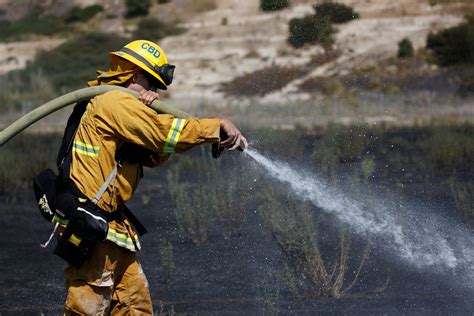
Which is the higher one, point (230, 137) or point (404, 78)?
point (230, 137)

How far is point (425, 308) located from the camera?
23.9 ft

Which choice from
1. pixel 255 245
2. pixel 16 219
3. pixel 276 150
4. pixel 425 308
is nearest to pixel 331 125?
pixel 276 150

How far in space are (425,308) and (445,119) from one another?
12.1 m

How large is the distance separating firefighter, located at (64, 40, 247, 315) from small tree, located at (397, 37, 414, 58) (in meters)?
19.0

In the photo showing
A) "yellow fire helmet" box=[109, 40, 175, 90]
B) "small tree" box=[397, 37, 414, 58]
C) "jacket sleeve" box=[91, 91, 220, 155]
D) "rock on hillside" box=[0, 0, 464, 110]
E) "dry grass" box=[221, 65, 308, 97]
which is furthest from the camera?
"rock on hillside" box=[0, 0, 464, 110]

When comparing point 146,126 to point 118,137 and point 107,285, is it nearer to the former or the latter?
point 118,137

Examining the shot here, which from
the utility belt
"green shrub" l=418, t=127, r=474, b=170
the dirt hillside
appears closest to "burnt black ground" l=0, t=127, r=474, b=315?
the utility belt

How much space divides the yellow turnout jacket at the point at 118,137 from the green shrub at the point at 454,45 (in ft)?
60.5

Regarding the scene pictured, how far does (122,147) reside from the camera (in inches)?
200

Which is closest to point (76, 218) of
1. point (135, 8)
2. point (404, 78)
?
point (404, 78)

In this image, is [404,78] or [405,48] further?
[405,48]

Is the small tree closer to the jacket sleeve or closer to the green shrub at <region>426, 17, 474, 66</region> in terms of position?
the green shrub at <region>426, 17, 474, 66</region>

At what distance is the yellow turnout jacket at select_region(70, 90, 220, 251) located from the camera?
494cm

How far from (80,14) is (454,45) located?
12168 mm
